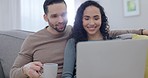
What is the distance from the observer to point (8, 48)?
1879 mm

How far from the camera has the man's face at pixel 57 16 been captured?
1.45 metres

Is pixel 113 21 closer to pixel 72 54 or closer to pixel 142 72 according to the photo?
pixel 72 54

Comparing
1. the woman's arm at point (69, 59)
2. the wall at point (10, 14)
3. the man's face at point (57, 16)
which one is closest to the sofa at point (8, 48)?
the man's face at point (57, 16)

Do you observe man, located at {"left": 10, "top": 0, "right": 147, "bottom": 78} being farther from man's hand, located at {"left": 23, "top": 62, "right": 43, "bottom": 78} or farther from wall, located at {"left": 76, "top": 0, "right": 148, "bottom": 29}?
wall, located at {"left": 76, "top": 0, "right": 148, "bottom": 29}

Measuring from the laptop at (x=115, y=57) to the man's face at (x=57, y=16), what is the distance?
592 mm

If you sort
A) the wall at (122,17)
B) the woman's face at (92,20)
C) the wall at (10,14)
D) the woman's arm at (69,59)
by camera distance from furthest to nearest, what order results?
the wall at (10,14)
the wall at (122,17)
the woman's face at (92,20)
the woman's arm at (69,59)

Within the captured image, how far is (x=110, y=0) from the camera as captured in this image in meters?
2.91

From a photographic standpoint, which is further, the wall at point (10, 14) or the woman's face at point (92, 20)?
the wall at point (10, 14)

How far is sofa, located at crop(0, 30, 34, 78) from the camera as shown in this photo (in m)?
1.81

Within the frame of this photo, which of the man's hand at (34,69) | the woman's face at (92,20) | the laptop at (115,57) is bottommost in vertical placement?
the man's hand at (34,69)

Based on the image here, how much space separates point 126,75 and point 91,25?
0.54m

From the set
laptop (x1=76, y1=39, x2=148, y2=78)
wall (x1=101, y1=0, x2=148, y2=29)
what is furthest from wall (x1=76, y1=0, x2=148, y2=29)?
laptop (x1=76, y1=39, x2=148, y2=78)

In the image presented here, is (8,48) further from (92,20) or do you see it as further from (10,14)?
(10,14)

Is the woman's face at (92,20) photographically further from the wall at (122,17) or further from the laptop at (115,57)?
the wall at (122,17)
